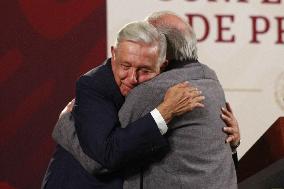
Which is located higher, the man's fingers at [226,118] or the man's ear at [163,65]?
the man's ear at [163,65]

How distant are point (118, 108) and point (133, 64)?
10cm

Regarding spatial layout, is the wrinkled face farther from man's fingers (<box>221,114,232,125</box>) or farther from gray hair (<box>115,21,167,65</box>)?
man's fingers (<box>221,114,232,125</box>)

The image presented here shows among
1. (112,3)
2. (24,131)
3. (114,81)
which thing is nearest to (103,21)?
(112,3)

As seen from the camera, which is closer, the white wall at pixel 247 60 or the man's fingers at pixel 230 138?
the man's fingers at pixel 230 138

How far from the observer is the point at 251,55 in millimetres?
2955

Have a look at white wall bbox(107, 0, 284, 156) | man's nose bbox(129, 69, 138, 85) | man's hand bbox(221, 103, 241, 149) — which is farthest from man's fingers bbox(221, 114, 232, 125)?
white wall bbox(107, 0, 284, 156)

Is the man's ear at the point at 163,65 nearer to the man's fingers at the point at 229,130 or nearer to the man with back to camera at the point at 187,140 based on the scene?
the man with back to camera at the point at 187,140

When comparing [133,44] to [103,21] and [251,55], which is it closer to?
[103,21]

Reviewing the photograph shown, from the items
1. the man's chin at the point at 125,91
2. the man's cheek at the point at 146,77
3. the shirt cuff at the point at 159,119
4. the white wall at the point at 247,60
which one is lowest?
the white wall at the point at 247,60

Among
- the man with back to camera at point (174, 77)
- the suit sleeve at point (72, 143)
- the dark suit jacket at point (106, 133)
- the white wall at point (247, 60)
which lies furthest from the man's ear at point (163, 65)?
the white wall at point (247, 60)

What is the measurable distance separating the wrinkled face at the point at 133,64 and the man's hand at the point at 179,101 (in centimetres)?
8

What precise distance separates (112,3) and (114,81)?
1.30m

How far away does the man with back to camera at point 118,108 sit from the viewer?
1.46 m

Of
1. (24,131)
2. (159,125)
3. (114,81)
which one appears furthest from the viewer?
(24,131)
